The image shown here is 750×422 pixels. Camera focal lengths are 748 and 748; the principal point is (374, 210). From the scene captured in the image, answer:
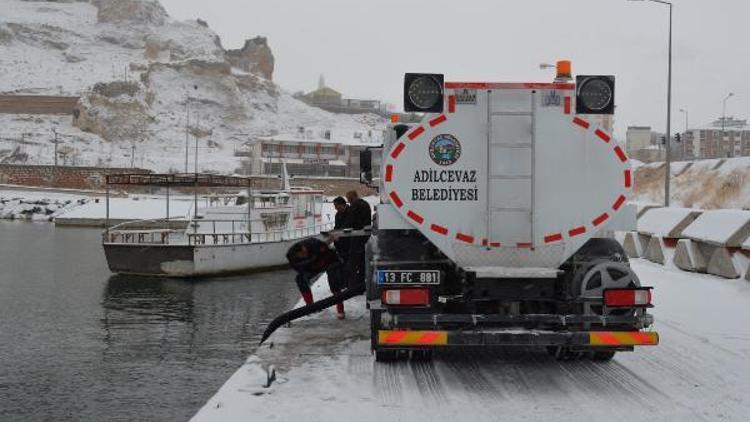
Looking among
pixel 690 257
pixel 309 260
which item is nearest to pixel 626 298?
pixel 309 260

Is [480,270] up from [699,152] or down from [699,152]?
down

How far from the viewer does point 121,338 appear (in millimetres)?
13945

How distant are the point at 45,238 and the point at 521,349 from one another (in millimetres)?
41803

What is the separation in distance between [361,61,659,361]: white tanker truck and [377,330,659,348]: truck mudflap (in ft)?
0.05

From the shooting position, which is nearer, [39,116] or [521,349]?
[521,349]

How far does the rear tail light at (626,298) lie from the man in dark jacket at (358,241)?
4.64 metres

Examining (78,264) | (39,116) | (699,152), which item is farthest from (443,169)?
(699,152)

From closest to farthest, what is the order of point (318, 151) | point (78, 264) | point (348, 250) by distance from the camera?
point (348, 250)
point (78, 264)
point (318, 151)

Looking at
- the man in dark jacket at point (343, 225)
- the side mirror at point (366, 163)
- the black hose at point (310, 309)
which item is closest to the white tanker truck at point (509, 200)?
the side mirror at point (366, 163)

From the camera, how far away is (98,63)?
196m

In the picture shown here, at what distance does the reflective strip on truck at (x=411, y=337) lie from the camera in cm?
757

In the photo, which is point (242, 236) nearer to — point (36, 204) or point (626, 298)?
point (626, 298)

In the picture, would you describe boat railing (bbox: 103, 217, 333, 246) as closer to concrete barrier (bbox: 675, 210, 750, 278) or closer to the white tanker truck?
concrete barrier (bbox: 675, 210, 750, 278)

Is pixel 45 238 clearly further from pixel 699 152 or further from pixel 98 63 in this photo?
pixel 98 63
